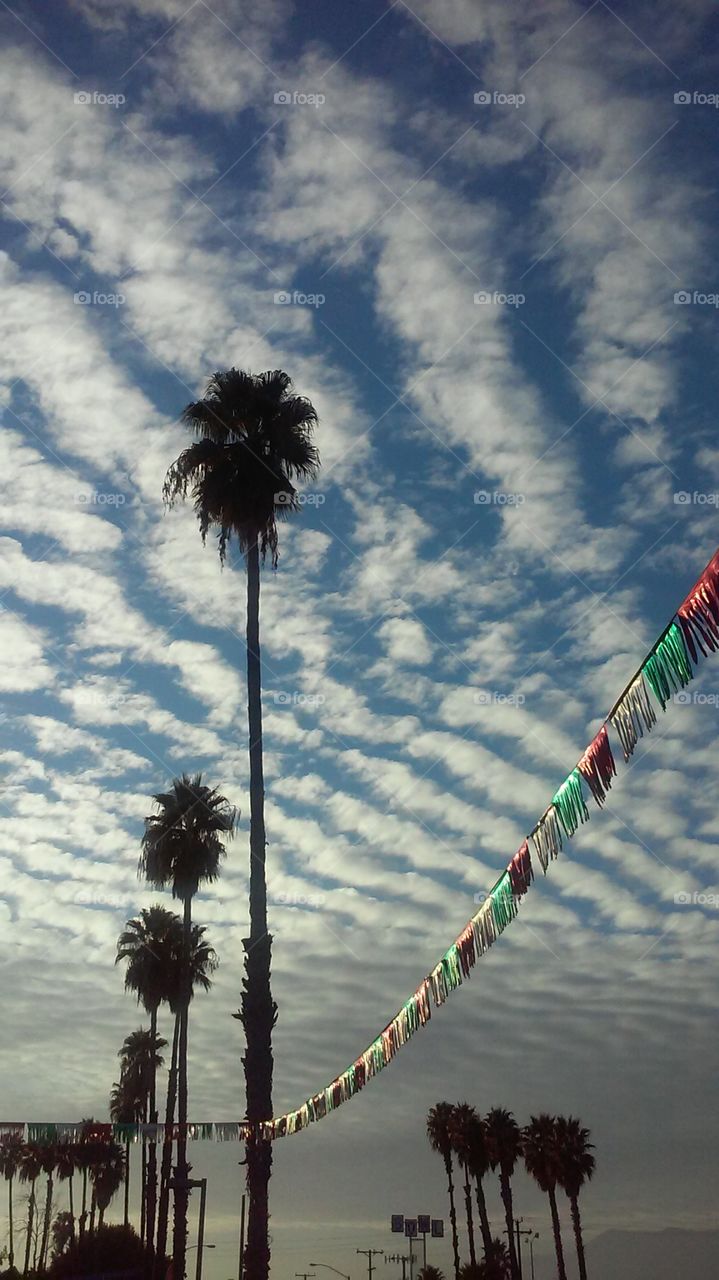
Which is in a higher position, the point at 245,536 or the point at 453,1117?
the point at 245,536

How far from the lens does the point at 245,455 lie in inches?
1089

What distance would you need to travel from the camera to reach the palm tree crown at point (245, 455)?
27422 mm

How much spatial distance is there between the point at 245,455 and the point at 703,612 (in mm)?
21262

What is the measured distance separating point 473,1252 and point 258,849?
72.0 metres

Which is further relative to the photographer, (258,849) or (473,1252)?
(473,1252)

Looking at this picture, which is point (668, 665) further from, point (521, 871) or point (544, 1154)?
point (544, 1154)

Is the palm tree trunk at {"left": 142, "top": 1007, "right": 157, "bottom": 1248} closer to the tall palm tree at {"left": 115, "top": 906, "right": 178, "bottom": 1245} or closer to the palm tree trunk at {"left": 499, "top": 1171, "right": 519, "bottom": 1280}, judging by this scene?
the tall palm tree at {"left": 115, "top": 906, "right": 178, "bottom": 1245}

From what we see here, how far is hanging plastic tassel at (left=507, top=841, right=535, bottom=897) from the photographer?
33.3ft

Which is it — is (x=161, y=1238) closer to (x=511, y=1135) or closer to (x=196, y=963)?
(x=196, y=963)

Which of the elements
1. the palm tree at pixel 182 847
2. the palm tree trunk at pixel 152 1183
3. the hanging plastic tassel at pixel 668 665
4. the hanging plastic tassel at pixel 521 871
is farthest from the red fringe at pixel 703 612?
the palm tree trunk at pixel 152 1183

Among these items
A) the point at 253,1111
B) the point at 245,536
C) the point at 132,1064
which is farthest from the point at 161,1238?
the point at 245,536

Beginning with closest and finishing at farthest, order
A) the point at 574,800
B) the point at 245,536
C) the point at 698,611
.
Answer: the point at 698,611 → the point at 574,800 → the point at 245,536

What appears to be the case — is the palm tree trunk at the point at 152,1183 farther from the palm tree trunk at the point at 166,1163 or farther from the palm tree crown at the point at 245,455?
the palm tree crown at the point at 245,455

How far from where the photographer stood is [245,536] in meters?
27.6
